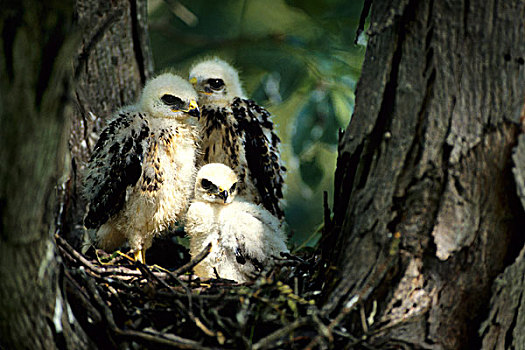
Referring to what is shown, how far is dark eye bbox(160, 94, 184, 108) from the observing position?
2.99 metres

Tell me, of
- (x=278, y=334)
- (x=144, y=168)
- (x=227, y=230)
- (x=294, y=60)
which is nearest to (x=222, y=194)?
(x=227, y=230)

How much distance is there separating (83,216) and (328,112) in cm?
164

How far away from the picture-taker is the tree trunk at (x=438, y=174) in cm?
159

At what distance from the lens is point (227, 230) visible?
9.00ft

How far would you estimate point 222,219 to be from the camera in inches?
111

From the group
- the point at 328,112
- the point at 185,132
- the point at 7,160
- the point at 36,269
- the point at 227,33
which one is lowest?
the point at 36,269

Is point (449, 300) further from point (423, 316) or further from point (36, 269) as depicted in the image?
point (36, 269)

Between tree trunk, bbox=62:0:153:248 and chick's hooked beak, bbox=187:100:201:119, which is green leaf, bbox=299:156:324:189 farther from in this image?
tree trunk, bbox=62:0:153:248

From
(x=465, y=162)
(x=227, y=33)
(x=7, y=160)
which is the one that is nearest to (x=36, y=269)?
(x=7, y=160)

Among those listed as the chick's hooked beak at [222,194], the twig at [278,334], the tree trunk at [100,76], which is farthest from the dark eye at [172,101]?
the twig at [278,334]

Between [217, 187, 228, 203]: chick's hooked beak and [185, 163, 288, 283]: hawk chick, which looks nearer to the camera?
[185, 163, 288, 283]: hawk chick

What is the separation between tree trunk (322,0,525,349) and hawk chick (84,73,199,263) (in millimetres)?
1418

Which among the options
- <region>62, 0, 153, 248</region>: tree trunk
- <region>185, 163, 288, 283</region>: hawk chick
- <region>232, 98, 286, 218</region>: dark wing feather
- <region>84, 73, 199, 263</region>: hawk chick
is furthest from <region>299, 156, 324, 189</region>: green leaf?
<region>62, 0, 153, 248</region>: tree trunk

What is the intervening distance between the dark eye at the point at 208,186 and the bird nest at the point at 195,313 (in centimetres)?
67
